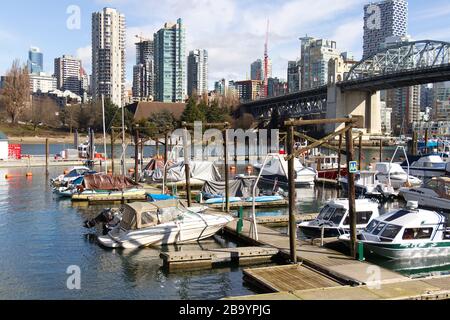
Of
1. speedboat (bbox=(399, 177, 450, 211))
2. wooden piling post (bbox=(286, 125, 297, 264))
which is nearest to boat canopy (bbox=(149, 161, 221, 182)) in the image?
speedboat (bbox=(399, 177, 450, 211))

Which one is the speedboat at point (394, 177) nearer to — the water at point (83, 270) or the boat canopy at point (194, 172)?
the boat canopy at point (194, 172)

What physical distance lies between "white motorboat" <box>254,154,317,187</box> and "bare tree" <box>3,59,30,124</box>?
351ft

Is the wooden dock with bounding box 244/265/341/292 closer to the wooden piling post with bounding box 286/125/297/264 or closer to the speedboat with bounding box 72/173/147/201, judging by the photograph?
the wooden piling post with bounding box 286/125/297/264

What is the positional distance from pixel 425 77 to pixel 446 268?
353ft

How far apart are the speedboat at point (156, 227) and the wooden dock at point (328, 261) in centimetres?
183

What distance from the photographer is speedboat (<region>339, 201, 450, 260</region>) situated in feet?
64.3

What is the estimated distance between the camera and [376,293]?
14.3 metres

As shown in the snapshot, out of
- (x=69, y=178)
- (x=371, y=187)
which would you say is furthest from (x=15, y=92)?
(x=371, y=187)

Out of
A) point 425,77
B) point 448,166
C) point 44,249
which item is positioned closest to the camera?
point 44,249

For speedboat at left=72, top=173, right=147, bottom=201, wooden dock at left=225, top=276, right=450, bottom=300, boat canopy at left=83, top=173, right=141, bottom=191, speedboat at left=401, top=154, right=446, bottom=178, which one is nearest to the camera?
Result: wooden dock at left=225, top=276, right=450, bottom=300

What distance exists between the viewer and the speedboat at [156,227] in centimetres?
2214
